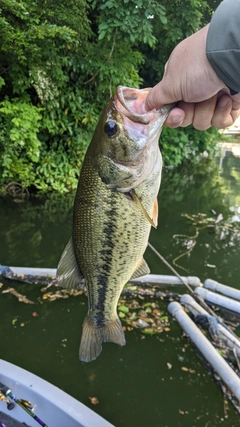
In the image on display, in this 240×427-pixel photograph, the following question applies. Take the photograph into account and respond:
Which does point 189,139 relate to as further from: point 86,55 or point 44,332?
point 44,332

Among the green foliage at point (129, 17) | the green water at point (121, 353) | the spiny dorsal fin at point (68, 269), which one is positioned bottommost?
the green water at point (121, 353)

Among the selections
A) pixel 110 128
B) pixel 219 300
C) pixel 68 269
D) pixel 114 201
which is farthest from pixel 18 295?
pixel 110 128

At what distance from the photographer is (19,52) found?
6.56m

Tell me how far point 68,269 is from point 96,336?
436mm

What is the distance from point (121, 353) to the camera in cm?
380

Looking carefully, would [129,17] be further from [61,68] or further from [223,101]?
[223,101]

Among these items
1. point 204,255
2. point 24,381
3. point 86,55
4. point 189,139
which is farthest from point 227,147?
point 24,381

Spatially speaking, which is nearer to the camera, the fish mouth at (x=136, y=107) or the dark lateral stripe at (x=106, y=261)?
the fish mouth at (x=136, y=107)

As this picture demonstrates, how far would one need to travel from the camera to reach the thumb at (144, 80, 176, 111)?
1.29 metres

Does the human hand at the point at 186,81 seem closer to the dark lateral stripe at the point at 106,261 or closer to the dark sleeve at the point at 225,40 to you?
the dark sleeve at the point at 225,40

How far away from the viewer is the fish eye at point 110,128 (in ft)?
4.92

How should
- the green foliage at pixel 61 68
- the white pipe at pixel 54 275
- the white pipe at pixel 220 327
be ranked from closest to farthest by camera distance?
the white pipe at pixel 220 327 < the white pipe at pixel 54 275 < the green foliage at pixel 61 68

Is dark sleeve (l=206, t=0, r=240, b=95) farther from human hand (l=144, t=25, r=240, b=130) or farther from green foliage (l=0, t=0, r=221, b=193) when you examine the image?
green foliage (l=0, t=0, r=221, b=193)

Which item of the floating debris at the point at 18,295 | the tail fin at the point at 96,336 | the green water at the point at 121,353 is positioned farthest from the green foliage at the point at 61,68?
the tail fin at the point at 96,336
